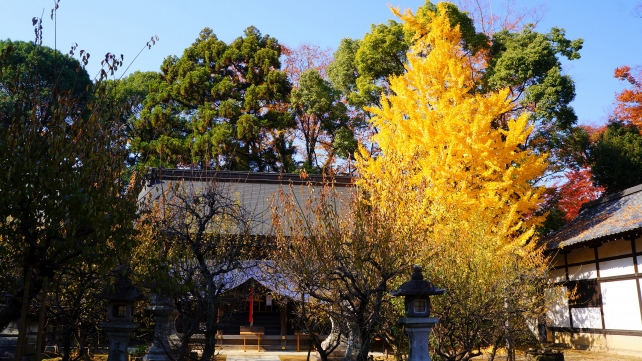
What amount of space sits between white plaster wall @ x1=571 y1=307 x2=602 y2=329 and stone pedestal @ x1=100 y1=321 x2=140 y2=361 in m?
13.0

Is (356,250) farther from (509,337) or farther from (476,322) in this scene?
(509,337)

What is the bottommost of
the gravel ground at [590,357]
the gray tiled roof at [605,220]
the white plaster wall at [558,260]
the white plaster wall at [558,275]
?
the gravel ground at [590,357]

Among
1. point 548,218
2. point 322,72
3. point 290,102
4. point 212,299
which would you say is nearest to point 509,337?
point 212,299

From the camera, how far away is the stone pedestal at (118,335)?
7625 millimetres

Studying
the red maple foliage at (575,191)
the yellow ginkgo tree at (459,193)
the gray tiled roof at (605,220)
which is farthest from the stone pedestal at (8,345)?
the red maple foliage at (575,191)

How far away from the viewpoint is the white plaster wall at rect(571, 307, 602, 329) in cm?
1493

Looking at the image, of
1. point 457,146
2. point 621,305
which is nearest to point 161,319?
point 457,146

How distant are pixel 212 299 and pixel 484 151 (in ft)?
28.2

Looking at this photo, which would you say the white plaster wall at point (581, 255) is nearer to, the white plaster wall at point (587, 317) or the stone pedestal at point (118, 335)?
the white plaster wall at point (587, 317)

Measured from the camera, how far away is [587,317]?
50.6 feet

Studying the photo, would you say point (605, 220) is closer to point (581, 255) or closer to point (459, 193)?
point (581, 255)

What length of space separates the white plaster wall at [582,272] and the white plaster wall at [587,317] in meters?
0.93

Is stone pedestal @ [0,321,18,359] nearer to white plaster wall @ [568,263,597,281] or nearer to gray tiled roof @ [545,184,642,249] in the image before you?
gray tiled roof @ [545,184,642,249]

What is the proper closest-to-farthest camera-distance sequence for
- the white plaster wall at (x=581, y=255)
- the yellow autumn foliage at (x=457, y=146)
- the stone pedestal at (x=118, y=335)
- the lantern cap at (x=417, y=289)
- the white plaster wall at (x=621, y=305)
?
the lantern cap at (x=417, y=289) → the stone pedestal at (x=118, y=335) → the yellow autumn foliage at (x=457, y=146) → the white plaster wall at (x=621, y=305) → the white plaster wall at (x=581, y=255)
